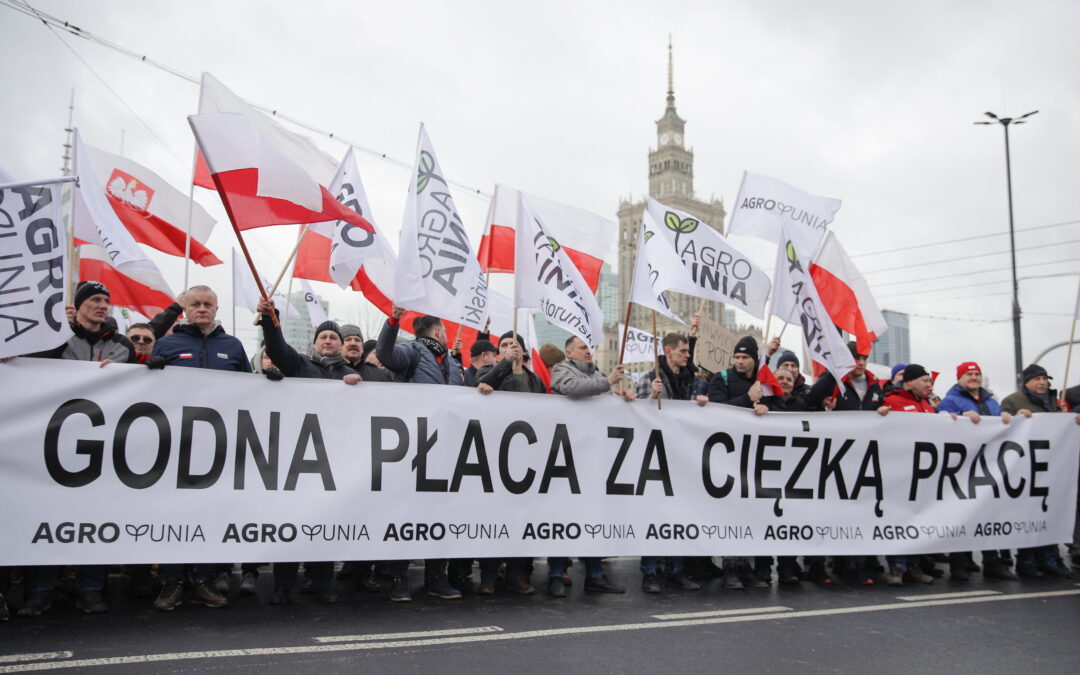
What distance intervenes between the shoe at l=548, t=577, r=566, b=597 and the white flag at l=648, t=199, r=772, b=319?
2.78 meters

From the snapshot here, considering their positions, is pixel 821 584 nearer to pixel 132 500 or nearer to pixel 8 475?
pixel 132 500

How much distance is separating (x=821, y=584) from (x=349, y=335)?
4588 mm

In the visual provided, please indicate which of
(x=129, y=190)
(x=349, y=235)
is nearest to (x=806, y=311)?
(x=349, y=235)

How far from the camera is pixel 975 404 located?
332 inches

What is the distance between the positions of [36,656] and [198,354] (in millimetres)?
2198

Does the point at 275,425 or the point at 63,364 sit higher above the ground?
the point at 63,364

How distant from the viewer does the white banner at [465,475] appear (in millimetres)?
5230

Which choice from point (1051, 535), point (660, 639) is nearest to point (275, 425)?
point (660, 639)

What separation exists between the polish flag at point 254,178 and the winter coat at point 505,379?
1522 millimetres

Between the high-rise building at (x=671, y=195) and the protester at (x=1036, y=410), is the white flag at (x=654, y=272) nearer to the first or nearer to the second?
the protester at (x=1036, y=410)

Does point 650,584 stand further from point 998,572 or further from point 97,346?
point 97,346

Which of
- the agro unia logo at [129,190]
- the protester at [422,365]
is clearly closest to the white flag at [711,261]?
the protester at [422,365]

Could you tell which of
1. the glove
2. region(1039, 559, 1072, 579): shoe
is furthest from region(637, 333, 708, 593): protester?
region(1039, 559, 1072, 579): shoe

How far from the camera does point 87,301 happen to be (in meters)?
5.93
